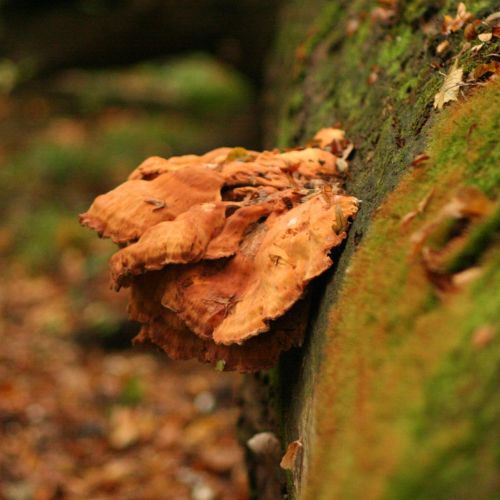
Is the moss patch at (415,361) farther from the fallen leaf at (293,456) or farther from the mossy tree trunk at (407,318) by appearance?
the fallen leaf at (293,456)

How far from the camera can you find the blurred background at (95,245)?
4.70 m

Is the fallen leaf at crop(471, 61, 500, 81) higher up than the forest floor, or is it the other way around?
the fallen leaf at crop(471, 61, 500, 81)

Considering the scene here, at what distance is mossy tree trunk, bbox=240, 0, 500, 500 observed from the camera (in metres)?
1.05

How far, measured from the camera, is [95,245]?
7.87 m

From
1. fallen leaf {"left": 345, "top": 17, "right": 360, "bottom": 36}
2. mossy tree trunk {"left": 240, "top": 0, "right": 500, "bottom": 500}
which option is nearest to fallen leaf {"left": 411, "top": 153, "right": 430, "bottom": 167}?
mossy tree trunk {"left": 240, "top": 0, "right": 500, "bottom": 500}

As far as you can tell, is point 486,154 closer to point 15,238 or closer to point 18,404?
point 18,404

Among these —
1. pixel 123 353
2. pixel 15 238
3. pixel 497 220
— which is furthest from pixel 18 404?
pixel 497 220

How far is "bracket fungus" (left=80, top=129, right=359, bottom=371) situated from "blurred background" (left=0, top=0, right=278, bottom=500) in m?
2.77

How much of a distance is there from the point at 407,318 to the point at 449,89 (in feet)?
2.85

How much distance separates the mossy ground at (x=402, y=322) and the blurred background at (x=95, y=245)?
2.77 metres

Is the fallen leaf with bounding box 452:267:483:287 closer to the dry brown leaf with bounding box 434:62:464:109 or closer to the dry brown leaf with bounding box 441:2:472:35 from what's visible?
the dry brown leaf with bounding box 434:62:464:109

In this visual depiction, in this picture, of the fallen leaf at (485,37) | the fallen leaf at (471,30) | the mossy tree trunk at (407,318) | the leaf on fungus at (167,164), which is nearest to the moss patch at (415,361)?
the mossy tree trunk at (407,318)

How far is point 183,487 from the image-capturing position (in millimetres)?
4465

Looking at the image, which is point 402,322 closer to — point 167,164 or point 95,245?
point 167,164
